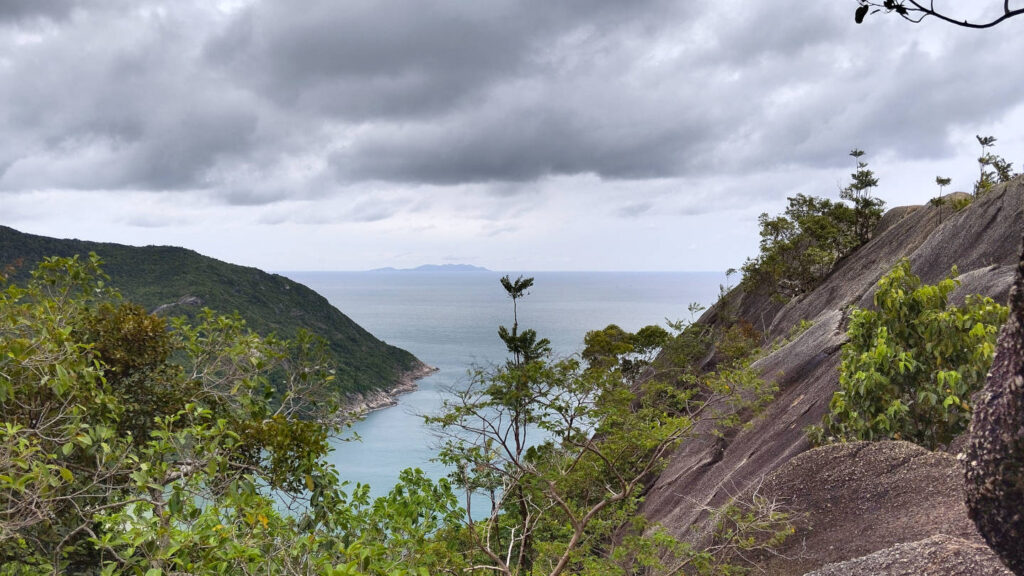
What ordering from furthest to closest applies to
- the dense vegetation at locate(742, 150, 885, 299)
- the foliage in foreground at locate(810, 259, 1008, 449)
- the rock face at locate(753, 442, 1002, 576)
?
the dense vegetation at locate(742, 150, 885, 299) → the foliage in foreground at locate(810, 259, 1008, 449) → the rock face at locate(753, 442, 1002, 576)

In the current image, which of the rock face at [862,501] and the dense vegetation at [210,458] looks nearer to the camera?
the dense vegetation at [210,458]

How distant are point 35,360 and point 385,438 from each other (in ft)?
270

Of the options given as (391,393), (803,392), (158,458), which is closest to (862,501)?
(803,392)

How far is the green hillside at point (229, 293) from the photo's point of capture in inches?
3681

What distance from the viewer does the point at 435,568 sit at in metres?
8.93

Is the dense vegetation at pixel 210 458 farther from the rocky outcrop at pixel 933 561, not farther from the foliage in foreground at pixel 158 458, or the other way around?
the rocky outcrop at pixel 933 561

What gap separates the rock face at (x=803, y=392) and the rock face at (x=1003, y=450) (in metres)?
4.31

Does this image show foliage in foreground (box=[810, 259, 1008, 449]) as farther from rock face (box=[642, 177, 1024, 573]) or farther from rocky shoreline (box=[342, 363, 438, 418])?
rocky shoreline (box=[342, 363, 438, 418])

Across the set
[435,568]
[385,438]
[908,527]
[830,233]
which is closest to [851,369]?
[908,527]

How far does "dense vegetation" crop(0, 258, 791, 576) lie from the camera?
596 cm

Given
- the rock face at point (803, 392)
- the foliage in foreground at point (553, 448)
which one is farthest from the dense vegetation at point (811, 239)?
the foliage in foreground at point (553, 448)

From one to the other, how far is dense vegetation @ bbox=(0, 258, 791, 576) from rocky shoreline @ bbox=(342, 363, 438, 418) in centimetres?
6995

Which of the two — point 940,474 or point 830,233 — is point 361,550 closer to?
point 940,474

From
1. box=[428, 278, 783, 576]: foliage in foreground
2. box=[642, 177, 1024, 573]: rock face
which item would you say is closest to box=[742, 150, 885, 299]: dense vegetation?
box=[642, 177, 1024, 573]: rock face
